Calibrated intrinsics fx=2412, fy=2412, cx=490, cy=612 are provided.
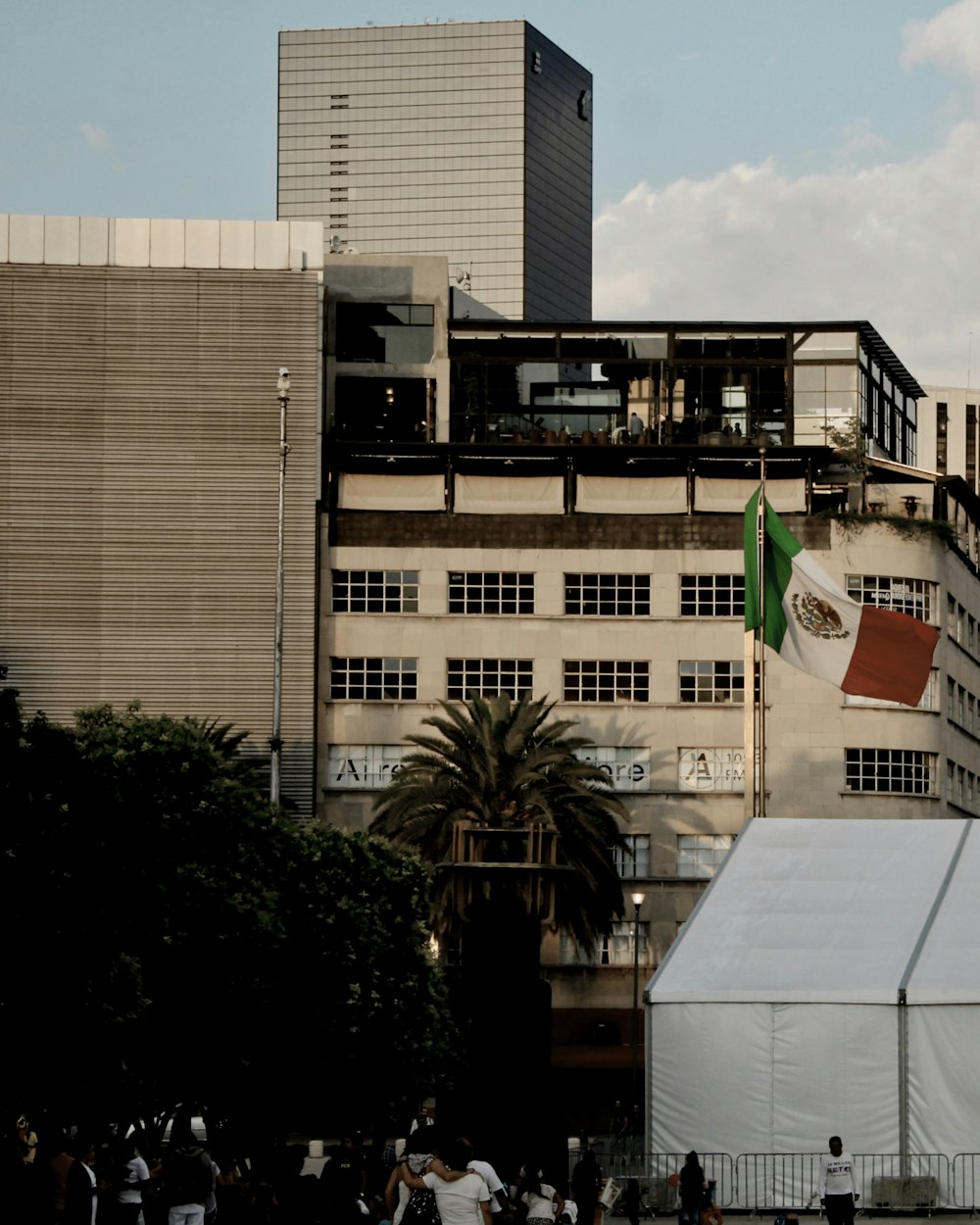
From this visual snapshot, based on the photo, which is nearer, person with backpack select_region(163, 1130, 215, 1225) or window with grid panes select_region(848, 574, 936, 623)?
person with backpack select_region(163, 1130, 215, 1225)

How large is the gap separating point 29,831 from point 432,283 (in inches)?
2698

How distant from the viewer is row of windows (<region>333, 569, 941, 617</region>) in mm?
96062

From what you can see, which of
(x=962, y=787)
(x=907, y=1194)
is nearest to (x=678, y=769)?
(x=962, y=787)

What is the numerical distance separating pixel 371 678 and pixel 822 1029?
53.9 meters

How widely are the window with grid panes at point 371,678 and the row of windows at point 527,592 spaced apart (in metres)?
2.05

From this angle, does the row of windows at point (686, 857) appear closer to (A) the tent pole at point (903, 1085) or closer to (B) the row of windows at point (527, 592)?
(B) the row of windows at point (527, 592)

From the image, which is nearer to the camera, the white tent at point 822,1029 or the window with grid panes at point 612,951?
the white tent at point 822,1029

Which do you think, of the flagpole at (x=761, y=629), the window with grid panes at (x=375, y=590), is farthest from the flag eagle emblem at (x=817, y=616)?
the window with grid panes at (x=375, y=590)

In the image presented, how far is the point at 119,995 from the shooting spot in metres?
41.2

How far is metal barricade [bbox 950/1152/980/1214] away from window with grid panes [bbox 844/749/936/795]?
53371 mm

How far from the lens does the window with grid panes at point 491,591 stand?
96250mm

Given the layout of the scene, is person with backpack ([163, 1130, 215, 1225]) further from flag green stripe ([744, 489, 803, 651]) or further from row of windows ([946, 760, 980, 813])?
row of windows ([946, 760, 980, 813])

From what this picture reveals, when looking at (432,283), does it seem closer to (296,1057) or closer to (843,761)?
(843,761)

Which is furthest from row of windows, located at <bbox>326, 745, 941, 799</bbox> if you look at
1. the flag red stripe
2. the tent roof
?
the tent roof
